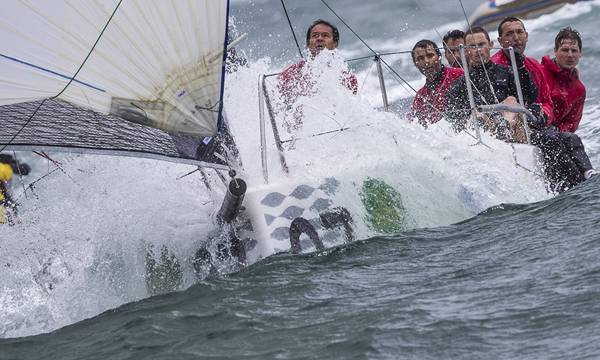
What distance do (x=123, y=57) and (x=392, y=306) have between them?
65.6 inches

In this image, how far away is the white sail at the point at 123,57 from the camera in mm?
2943

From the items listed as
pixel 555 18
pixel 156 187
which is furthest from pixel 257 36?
pixel 156 187

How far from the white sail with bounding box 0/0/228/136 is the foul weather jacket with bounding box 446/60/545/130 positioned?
6.63ft

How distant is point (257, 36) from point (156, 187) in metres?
11.9

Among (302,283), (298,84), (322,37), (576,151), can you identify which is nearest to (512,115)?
(576,151)

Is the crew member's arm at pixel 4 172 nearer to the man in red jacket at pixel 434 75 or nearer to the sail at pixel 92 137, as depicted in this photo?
the sail at pixel 92 137

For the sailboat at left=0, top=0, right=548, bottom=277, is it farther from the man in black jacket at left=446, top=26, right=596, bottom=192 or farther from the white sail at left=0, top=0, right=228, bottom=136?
the man in black jacket at left=446, top=26, right=596, bottom=192

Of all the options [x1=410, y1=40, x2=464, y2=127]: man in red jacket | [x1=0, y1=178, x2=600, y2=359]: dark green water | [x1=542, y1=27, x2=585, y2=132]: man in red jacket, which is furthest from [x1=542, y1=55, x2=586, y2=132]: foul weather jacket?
[x1=0, y1=178, x2=600, y2=359]: dark green water

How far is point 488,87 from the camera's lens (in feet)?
16.1

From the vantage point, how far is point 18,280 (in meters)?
3.68

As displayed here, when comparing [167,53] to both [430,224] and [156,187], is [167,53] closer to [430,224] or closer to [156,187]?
[156,187]

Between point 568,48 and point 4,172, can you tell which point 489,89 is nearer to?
point 568,48

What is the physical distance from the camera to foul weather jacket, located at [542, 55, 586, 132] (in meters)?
5.25

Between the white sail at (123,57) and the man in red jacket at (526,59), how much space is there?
8.85 ft
